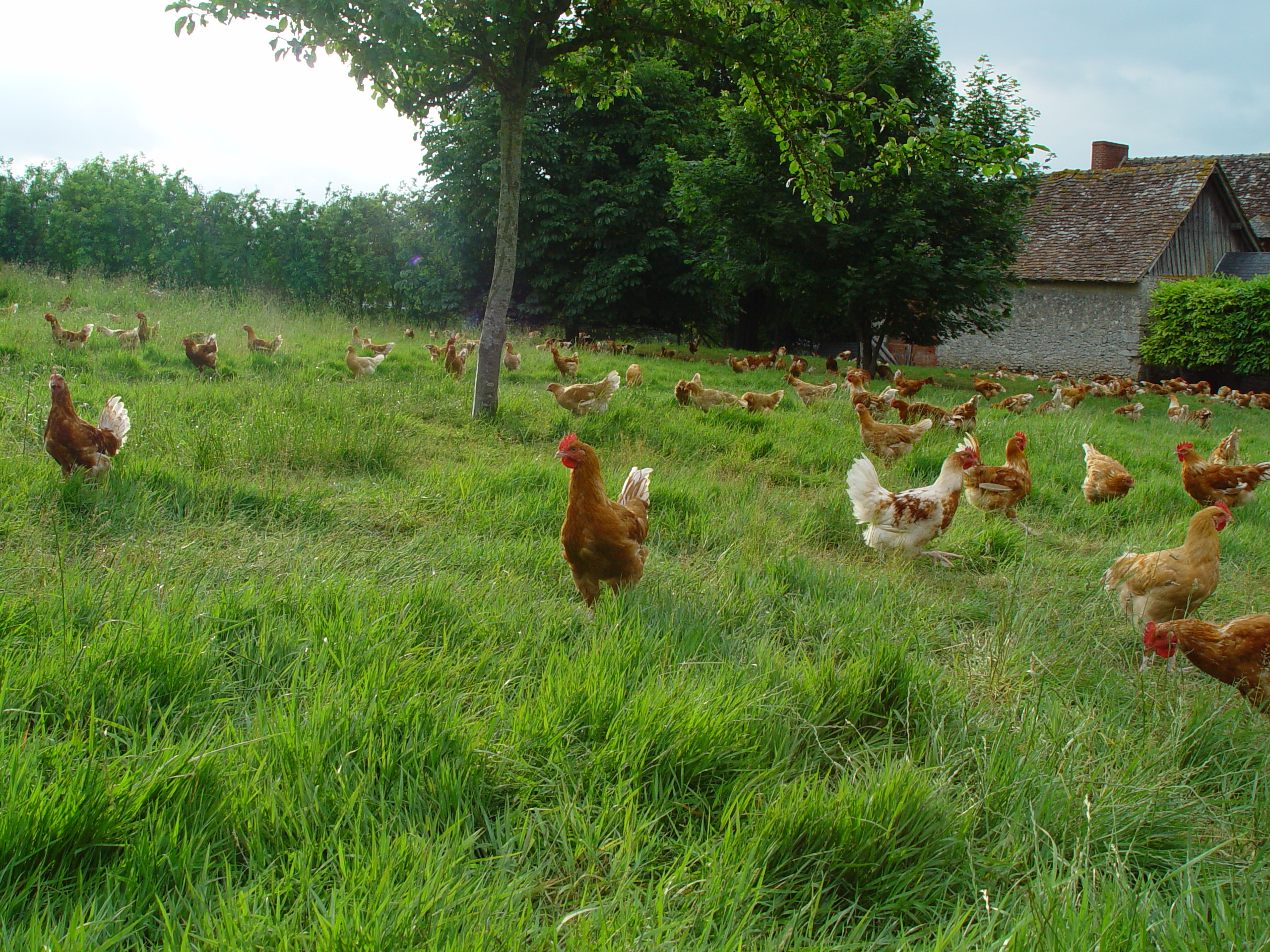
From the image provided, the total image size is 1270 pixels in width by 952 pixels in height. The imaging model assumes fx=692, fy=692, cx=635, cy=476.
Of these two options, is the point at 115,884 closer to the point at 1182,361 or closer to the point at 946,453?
the point at 946,453

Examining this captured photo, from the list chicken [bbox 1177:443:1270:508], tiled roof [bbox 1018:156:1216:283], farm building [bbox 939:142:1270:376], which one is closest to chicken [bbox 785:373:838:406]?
chicken [bbox 1177:443:1270:508]

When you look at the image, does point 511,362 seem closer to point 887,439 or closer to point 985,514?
point 887,439

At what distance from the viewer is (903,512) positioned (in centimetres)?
488

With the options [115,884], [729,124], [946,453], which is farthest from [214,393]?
[729,124]

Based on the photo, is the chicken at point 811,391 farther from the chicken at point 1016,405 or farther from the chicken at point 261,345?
the chicken at point 261,345

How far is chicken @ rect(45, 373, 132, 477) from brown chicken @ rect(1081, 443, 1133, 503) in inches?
304

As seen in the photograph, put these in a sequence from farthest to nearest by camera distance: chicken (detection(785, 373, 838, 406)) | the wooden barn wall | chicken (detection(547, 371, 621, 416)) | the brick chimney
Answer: the brick chimney < the wooden barn wall < chicken (detection(785, 373, 838, 406)) < chicken (detection(547, 371, 621, 416))

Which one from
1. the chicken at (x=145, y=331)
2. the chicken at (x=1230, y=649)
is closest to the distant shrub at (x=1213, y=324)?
the chicken at (x=1230, y=649)

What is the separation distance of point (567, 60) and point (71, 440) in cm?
→ 674

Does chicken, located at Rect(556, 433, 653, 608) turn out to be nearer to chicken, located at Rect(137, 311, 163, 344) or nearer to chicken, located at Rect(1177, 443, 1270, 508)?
chicken, located at Rect(1177, 443, 1270, 508)

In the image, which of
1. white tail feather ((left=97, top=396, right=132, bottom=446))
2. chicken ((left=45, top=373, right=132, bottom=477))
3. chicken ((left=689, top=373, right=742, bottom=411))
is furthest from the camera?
chicken ((left=689, top=373, right=742, bottom=411))

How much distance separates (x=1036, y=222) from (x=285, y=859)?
33.1 meters

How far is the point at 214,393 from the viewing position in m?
Answer: 7.00

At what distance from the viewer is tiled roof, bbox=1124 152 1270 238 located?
31094mm
